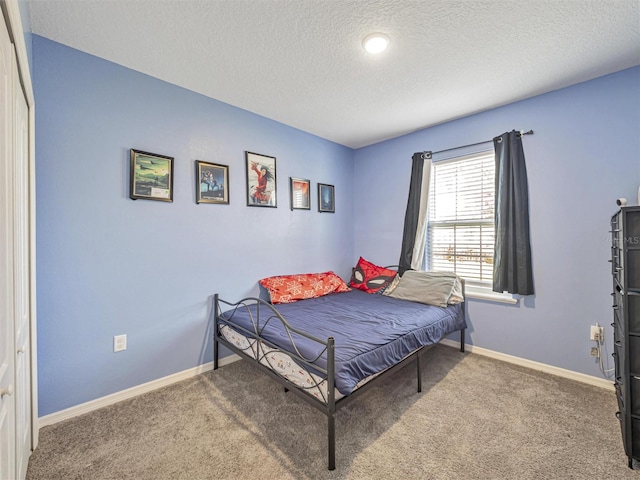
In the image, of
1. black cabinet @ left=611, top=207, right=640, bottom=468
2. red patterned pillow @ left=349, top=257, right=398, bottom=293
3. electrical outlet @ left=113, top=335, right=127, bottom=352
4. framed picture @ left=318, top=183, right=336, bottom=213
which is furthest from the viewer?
framed picture @ left=318, top=183, right=336, bottom=213

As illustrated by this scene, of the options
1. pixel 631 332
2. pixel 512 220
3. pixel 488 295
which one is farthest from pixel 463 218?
pixel 631 332

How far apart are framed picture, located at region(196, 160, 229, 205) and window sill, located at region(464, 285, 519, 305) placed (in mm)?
2702

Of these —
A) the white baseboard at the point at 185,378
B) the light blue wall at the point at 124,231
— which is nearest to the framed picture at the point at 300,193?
the light blue wall at the point at 124,231

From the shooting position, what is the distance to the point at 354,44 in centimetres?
193

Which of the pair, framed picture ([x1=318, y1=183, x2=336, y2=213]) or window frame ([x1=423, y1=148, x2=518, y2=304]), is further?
framed picture ([x1=318, y1=183, x2=336, y2=213])

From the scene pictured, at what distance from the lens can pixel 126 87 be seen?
2.19m

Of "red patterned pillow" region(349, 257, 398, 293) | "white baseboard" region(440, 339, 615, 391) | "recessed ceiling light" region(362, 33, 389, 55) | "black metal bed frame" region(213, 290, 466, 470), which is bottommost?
"white baseboard" region(440, 339, 615, 391)

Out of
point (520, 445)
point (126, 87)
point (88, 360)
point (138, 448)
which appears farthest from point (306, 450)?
point (126, 87)

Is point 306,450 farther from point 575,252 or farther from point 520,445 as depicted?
point 575,252

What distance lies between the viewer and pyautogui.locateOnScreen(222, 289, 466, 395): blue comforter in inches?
67.6

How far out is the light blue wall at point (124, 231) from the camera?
1888 mm

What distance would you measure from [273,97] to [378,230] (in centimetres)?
212

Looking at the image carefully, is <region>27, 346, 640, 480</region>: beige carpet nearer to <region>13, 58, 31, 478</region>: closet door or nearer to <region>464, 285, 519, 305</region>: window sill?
<region>13, 58, 31, 478</region>: closet door

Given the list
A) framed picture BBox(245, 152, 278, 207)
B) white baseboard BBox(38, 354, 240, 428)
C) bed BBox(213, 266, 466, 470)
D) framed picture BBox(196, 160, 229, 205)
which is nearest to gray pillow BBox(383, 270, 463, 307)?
bed BBox(213, 266, 466, 470)
